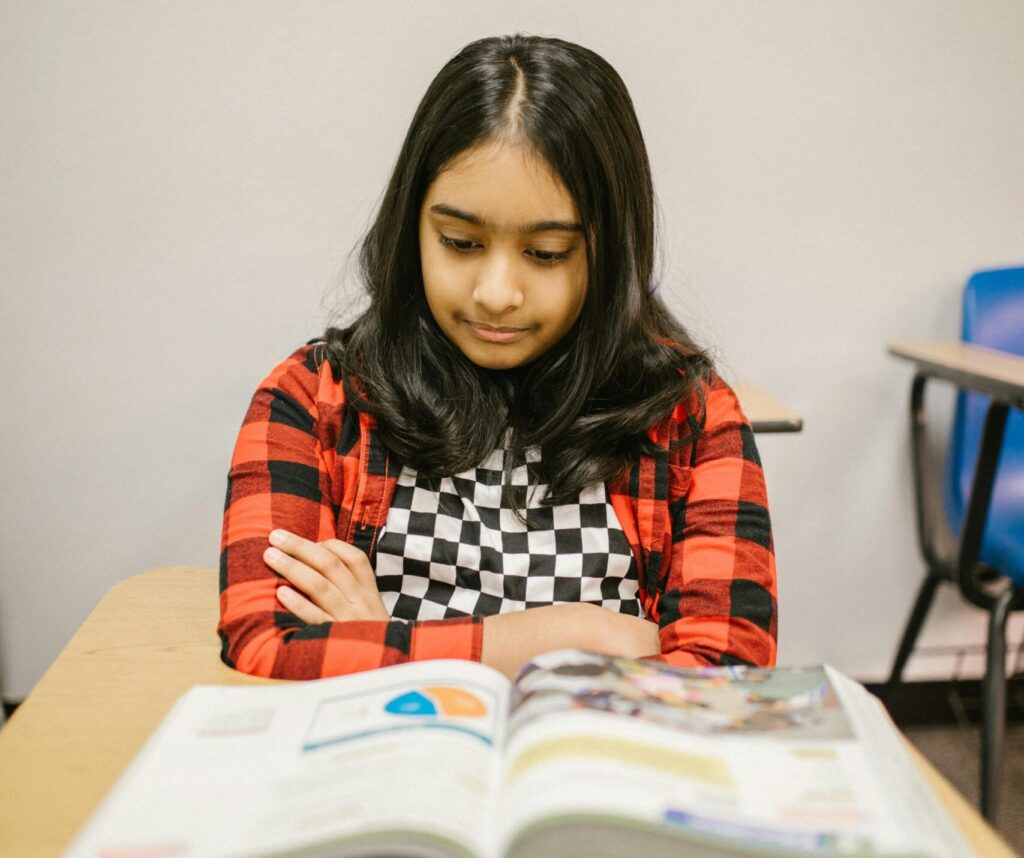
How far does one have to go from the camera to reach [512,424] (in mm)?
941

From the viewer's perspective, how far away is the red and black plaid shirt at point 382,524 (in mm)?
682

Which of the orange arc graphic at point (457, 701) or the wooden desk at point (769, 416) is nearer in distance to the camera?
the orange arc graphic at point (457, 701)

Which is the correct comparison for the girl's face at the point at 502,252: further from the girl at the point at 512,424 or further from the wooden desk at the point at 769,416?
the wooden desk at the point at 769,416

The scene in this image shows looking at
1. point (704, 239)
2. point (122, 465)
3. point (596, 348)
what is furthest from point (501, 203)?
point (122, 465)

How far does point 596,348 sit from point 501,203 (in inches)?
8.1

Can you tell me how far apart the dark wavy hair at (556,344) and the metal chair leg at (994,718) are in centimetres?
85

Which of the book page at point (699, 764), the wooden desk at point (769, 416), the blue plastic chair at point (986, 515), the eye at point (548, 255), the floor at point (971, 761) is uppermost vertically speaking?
the eye at point (548, 255)

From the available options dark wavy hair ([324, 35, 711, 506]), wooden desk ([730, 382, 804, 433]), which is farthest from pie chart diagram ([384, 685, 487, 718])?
wooden desk ([730, 382, 804, 433])

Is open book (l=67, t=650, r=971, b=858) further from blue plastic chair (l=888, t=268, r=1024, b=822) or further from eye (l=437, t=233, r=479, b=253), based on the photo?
blue plastic chair (l=888, t=268, r=1024, b=822)

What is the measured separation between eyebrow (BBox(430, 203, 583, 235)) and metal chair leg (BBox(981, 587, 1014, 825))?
1113mm

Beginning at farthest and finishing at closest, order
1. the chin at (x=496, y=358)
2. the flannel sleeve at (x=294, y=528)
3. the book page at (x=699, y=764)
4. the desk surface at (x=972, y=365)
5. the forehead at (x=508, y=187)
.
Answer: the desk surface at (x=972, y=365)
the chin at (x=496, y=358)
the forehead at (x=508, y=187)
the flannel sleeve at (x=294, y=528)
the book page at (x=699, y=764)

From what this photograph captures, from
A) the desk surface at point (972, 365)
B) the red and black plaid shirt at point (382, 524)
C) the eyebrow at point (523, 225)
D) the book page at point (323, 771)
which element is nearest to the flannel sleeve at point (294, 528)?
the red and black plaid shirt at point (382, 524)

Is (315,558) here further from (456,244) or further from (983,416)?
(983,416)

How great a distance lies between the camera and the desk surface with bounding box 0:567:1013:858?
483 millimetres
